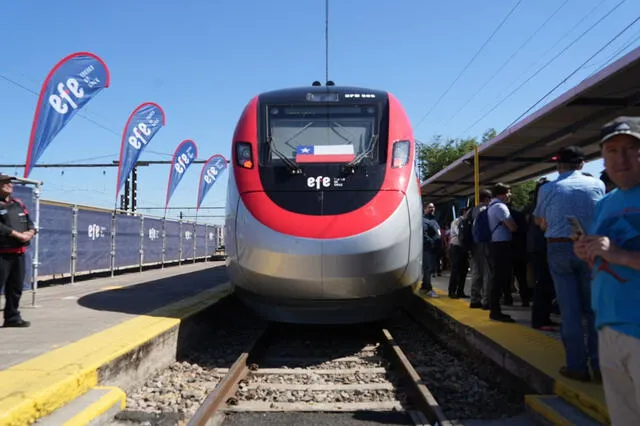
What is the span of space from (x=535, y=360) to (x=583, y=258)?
2.39m

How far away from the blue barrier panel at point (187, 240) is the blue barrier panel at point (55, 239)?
8352 millimetres

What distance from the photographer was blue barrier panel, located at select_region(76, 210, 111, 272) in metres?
10.8

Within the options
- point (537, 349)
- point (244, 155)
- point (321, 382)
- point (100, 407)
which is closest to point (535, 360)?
point (537, 349)

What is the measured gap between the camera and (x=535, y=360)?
3988 mm

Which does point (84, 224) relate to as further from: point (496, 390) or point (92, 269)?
point (496, 390)

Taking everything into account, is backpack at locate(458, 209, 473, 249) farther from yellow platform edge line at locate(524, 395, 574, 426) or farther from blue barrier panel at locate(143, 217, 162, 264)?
blue barrier panel at locate(143, 217, 162, 264)

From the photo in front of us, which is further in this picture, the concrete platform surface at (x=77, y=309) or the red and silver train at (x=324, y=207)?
the red and silver train at (x=324, y=207)

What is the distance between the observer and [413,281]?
5.58 meters

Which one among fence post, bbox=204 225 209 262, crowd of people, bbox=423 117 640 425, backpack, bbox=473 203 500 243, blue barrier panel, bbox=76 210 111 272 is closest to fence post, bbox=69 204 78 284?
blue barrier panel, bbox=76 210 111 272

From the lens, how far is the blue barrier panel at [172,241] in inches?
656

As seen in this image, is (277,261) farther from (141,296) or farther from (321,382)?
(141,296)

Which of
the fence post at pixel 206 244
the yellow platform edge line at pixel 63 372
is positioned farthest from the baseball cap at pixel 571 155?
the fence post at pixel 206 244

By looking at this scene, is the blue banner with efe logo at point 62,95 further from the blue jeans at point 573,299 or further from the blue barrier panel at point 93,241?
the blue jeans at point 573,299

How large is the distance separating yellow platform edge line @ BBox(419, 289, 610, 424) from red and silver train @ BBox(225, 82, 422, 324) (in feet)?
3.13
